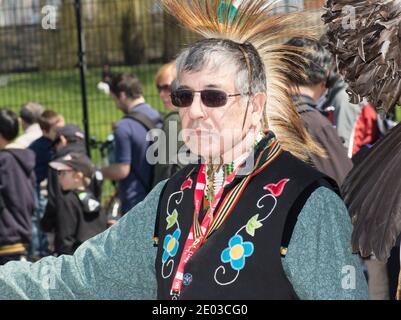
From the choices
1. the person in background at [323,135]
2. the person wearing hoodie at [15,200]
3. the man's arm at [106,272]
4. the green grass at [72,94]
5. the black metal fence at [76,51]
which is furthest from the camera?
the green grass at [72,94]

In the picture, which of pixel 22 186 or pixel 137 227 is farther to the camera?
pixel 22 186

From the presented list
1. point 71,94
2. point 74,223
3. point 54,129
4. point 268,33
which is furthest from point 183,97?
point 71,94

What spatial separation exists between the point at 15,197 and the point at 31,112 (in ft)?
6.07

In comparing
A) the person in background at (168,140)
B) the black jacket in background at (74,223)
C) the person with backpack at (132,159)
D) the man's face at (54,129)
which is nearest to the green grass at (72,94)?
the man's face at (54,129)

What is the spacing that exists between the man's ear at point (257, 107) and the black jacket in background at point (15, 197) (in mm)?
3849

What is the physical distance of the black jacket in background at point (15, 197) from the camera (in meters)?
6.32

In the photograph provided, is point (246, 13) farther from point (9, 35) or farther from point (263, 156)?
point (9, 35)

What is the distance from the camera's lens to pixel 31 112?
321 inches

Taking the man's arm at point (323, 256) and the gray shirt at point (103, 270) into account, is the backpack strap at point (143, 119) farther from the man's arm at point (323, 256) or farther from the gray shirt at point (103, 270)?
the man's arm at point (323, 256)

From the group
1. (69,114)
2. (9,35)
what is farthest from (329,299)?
(9,35)

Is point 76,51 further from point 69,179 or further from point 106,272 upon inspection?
point 106,272

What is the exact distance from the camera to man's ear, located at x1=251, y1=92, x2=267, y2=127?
2.79 metres

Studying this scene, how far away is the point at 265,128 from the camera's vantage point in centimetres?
284
